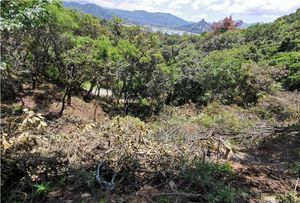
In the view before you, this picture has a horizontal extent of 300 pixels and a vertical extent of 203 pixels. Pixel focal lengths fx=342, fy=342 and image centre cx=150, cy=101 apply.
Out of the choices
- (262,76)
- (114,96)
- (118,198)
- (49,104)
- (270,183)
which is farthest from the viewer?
(114,96)

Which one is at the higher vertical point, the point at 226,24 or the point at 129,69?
the point at 226,24

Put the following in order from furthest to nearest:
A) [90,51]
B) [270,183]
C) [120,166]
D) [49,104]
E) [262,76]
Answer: [49,104] → [262,76] → [90,51] → [270,183] → [120,166]

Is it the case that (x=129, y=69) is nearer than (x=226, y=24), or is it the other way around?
(x=129, y=69)

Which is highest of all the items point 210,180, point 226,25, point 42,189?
point 226,25

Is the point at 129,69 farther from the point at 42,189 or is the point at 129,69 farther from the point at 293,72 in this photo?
the point at 42,189

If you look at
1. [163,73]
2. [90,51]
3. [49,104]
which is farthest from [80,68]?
[163,73]

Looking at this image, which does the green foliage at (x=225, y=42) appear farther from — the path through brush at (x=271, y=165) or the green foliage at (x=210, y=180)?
the green foliage at (x=210, y=180)

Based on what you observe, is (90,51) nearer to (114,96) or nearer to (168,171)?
(114,96)

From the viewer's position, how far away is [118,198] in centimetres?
304

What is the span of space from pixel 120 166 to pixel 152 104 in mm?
15444

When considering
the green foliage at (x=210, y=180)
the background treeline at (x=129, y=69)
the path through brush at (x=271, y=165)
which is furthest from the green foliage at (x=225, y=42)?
the green foliage at (x=210, y=180)

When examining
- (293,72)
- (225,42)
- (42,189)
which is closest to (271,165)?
(42,189)

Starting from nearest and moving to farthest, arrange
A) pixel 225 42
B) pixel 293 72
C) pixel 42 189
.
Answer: pixel 42 189 → pixel 293 72 → pixel 225 42

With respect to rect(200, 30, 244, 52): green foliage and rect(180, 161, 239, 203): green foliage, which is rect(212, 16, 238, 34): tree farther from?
rect(180, 161, 239, 203): green foliage
